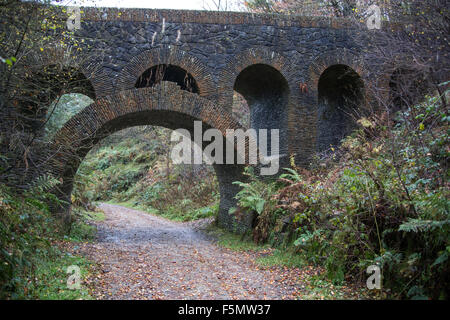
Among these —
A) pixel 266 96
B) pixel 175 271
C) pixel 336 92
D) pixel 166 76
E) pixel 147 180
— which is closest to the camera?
pixel 175 271

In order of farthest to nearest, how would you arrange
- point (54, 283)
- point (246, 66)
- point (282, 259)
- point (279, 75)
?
point (279, 75), point (246, 66), point (282, 259), point (54, 283)

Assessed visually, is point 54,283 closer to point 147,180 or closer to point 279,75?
point 279,75

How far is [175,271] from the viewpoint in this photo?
20.6ft

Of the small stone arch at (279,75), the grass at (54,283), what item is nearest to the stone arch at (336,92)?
the small stone arch at (279,75)

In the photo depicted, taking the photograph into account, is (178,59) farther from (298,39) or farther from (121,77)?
(298,39)

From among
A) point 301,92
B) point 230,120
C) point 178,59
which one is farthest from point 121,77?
point 301,92

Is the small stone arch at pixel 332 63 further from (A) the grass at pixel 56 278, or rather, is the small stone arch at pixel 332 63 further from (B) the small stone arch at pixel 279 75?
(A) the grass at pixel 56 278

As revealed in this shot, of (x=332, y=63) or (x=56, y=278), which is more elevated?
(x=332, y=63)

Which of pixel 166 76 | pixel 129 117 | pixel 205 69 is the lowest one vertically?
pixel 129 117

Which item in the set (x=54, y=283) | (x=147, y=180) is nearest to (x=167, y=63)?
(x=54, y=283)

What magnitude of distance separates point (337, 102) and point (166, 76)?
557 cm

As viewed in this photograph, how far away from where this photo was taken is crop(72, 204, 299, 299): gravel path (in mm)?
5118

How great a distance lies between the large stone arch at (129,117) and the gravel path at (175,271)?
165cm

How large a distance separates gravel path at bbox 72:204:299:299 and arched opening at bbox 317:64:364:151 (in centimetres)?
526
